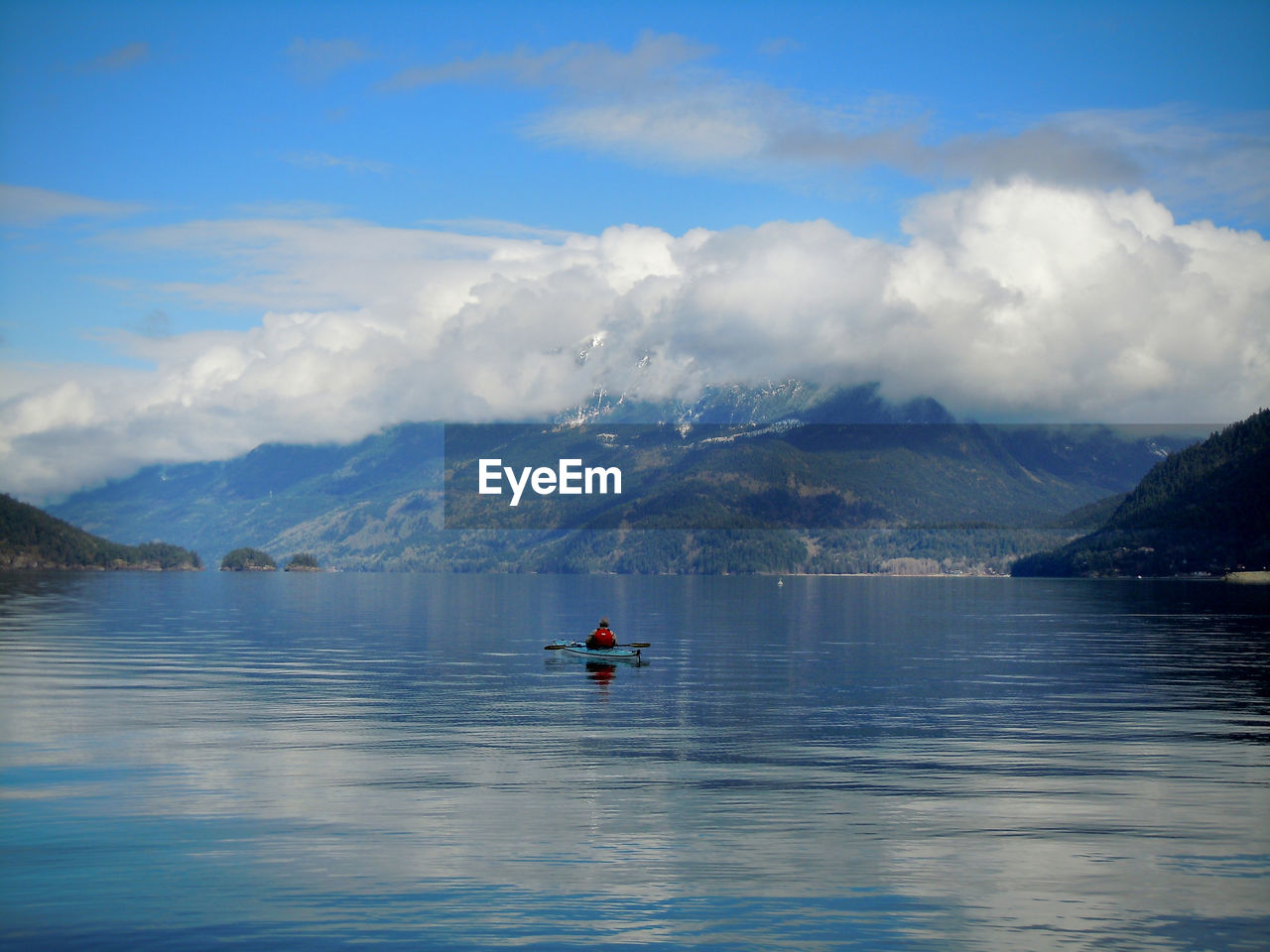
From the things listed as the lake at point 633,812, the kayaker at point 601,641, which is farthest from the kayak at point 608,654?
the lake at point 633,812

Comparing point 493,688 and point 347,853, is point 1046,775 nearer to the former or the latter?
point 347,853

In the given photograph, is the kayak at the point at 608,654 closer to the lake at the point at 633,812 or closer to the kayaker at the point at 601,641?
the kayaker at the point at 601,641

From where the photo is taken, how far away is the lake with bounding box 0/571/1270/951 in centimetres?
3716

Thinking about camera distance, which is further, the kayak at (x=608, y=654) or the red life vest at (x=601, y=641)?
the red life vest at (x=601, y=641)

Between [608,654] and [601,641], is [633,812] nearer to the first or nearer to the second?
[608,654]

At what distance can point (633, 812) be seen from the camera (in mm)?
51469

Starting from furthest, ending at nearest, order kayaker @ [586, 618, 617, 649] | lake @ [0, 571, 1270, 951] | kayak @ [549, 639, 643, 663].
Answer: kayaker @ [586, 618, 617, 649], kayak @ [549, 639, 643, 663], lake @ [0, 571, 1270, 951]

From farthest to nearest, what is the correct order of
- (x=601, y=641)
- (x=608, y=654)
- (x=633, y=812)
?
(x=601, y=641) → (x=608, y=654) → (x=633, y=812)

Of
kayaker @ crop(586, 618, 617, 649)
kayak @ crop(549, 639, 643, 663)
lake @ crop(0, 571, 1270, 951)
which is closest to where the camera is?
lake @ crop(0, 571, 1270, 951)

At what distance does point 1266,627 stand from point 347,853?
16755cm

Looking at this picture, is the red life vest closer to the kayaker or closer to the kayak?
the kayaker

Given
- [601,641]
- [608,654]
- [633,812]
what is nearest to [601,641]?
[601,641]

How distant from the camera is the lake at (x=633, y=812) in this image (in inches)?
1463

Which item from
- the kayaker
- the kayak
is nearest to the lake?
the kayak
